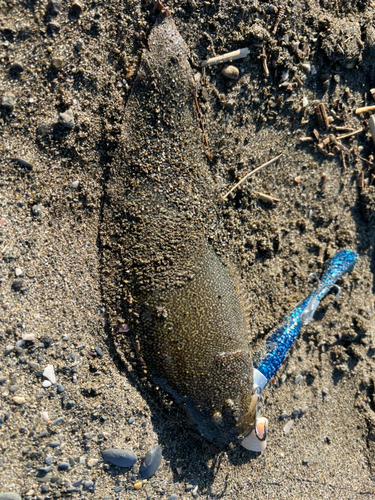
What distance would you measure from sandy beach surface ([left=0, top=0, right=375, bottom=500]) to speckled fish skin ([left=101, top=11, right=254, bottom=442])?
18 centimetres

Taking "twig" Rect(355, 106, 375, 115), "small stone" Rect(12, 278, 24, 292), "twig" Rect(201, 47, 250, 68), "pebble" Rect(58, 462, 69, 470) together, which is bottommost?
"pebble" Rect(58, 462, 69, 470)

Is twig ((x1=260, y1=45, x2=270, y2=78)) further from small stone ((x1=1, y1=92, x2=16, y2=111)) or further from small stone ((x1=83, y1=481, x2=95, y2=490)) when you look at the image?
small stone ((x1=83, y1=481, x2=95, y2=490))

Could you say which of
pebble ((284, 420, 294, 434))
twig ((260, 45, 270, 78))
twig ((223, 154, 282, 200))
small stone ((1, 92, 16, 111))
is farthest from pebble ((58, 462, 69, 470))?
twig ((260, 45, 270, 78))

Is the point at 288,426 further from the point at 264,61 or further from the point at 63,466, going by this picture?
the point at 264,61

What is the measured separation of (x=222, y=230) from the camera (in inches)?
157

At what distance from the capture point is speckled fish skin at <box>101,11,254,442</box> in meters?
3.67

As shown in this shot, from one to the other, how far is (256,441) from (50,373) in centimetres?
223

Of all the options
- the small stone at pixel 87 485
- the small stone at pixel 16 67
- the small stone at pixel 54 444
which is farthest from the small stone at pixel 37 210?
the small stone at pixel 87 485

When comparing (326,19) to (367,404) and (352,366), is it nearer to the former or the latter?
(352,366)

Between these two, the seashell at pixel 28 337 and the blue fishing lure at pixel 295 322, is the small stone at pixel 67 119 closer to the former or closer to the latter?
the seashell at pixel 28 337

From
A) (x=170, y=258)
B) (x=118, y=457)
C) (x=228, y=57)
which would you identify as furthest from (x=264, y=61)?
(x=118, y=457)

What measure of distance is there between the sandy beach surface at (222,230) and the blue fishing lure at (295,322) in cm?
12

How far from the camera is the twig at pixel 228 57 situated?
3957mm

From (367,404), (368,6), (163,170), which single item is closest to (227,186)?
(163,170)
